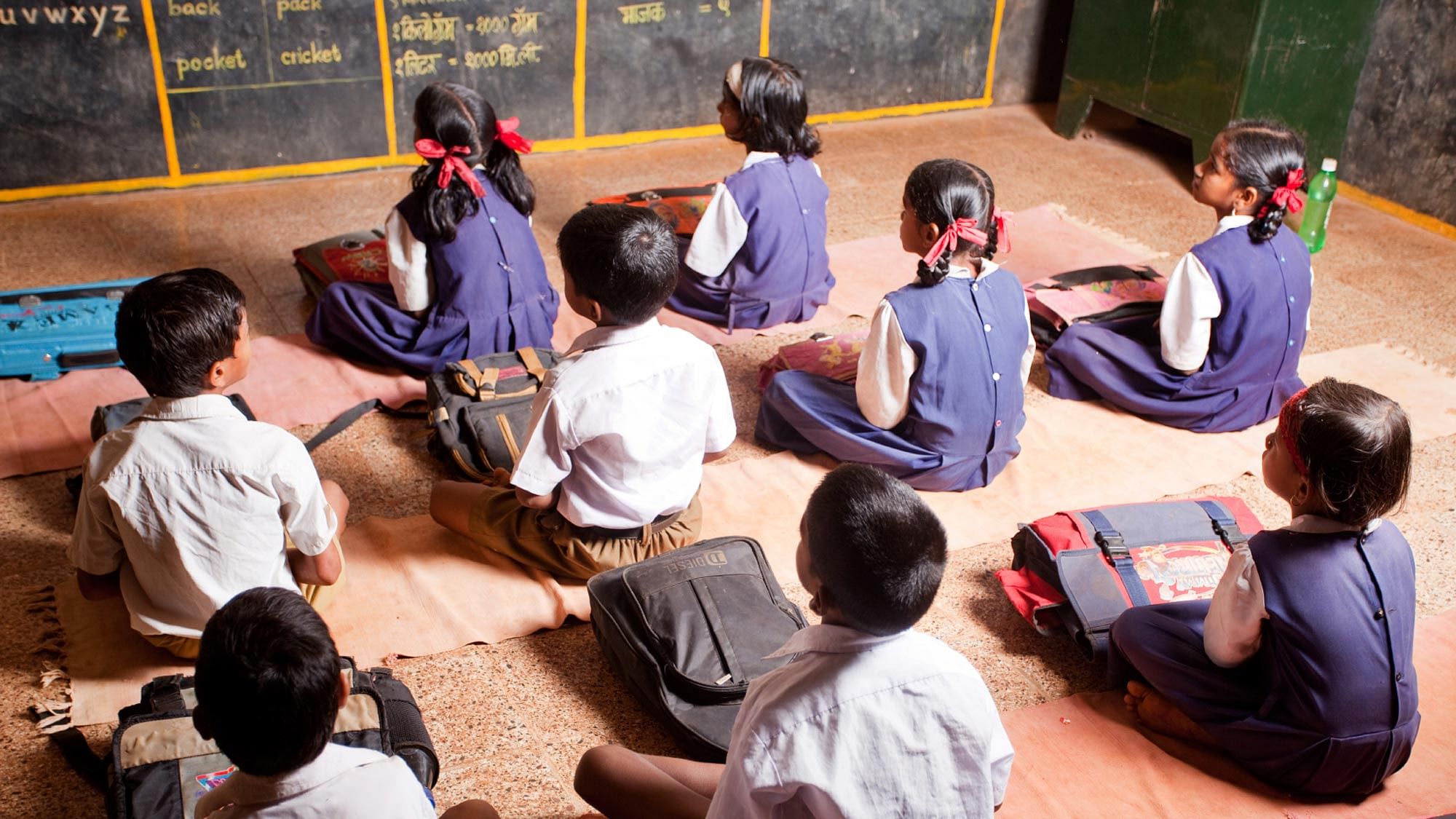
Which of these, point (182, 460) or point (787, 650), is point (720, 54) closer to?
Result: point (182, 460)

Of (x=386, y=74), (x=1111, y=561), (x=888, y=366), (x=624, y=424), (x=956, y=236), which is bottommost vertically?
(x=1111, y=561)

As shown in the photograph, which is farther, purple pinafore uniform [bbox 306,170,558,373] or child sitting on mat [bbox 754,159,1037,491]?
purple pinafore uniform [bbox 306,170,558,373]

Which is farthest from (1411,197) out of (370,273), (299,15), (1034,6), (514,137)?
(299,15)

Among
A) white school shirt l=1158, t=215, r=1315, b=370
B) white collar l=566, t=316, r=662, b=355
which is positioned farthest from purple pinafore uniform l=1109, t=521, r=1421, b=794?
white school shirt l=1158, t=215, r=1315, b=370

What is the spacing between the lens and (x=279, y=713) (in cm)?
142

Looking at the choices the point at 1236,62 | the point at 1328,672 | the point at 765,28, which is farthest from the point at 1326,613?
the point at 765,28

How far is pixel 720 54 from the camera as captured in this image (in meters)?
5.77

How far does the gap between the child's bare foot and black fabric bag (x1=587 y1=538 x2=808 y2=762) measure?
70 cm

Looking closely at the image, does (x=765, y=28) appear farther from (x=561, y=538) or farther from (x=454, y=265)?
(x=561, y=538)

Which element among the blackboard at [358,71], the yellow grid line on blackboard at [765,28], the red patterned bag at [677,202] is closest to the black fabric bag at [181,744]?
the red patterned bag at [677,202]

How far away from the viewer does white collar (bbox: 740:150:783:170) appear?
12.8ft

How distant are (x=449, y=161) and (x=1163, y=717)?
2281 mm

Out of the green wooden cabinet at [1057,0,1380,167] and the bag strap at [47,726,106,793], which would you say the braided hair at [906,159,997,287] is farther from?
the green wooden cabinet at [1057,0,1380,167]

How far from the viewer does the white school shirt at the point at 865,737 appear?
4.97 feet
